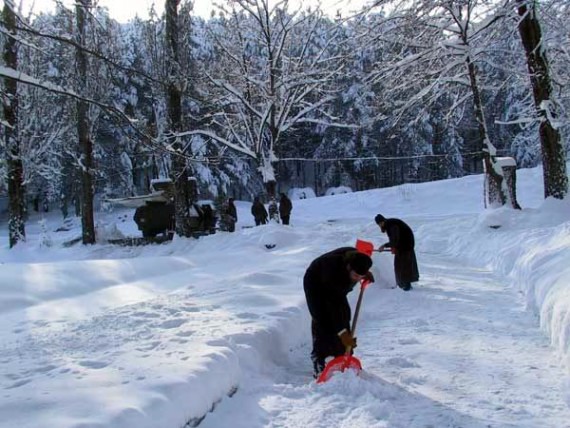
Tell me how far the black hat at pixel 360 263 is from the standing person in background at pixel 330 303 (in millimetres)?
151

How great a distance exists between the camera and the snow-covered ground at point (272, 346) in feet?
14.0

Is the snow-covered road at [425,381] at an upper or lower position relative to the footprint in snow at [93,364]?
lower

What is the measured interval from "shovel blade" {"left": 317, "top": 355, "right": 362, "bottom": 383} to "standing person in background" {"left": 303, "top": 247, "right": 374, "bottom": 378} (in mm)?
132

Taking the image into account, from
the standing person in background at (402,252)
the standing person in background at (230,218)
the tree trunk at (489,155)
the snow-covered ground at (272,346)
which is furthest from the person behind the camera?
the standing person in background at (230,218)

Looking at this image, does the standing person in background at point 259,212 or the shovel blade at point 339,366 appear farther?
the standing person in background at point 259,212

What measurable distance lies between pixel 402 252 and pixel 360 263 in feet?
16.5

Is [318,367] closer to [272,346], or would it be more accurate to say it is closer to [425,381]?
[272,346]

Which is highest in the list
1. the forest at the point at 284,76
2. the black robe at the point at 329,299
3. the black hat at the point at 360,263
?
the forest at the point at 284,76

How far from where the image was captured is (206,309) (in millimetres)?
7488

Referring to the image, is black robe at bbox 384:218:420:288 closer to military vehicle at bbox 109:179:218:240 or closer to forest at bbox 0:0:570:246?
forest at bbox 0:0:570:246

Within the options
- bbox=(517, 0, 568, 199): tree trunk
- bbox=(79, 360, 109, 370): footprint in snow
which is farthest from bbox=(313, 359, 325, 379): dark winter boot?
bbox=(517, 0, 568, 199): tree trunk

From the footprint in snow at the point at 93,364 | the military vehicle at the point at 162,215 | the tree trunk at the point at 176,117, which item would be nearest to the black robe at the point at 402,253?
the footprint in snow at the point at 93,364

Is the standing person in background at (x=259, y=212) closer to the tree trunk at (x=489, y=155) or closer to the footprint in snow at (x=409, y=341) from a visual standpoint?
the tree trunk at (x=489, y=155)

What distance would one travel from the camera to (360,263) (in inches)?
207
